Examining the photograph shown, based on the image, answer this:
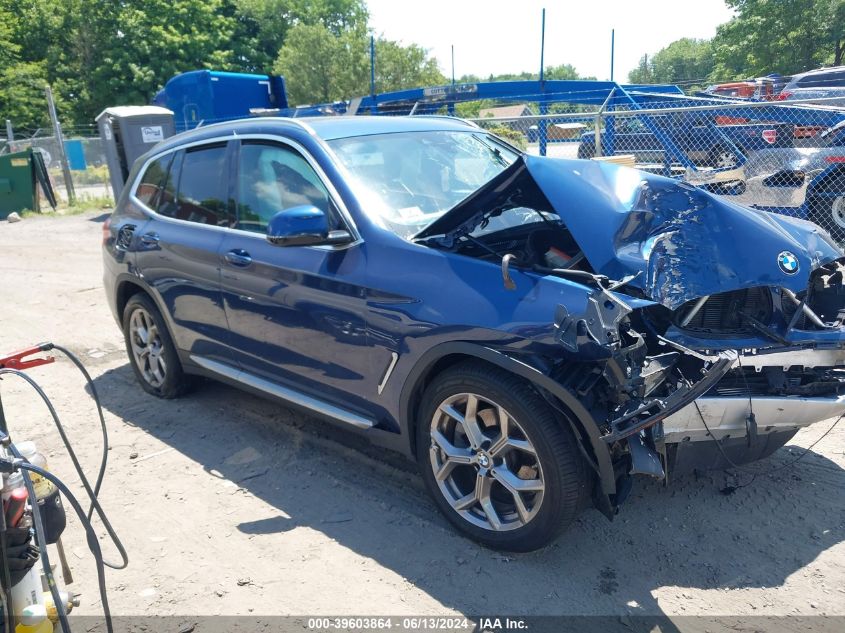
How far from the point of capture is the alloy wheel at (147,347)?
520cm

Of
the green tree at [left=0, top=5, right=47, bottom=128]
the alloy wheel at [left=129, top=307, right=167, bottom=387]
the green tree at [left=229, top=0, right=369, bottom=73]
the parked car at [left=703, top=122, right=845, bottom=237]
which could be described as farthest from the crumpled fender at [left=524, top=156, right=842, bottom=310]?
the green tree at [left=229, top=0, right=369, bottom=73]

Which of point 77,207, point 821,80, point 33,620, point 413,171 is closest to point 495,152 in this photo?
point 413,171

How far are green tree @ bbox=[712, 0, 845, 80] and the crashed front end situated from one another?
3156 cm

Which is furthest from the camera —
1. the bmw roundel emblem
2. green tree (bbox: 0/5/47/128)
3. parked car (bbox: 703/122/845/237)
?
green tree (bbox: 0/5/47/128)

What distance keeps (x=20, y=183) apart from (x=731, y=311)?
1887cm

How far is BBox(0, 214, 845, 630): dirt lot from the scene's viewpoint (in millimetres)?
2951

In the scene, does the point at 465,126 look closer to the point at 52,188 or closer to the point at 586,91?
the point at 586,91

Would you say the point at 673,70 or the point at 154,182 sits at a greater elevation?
the point at 673,70

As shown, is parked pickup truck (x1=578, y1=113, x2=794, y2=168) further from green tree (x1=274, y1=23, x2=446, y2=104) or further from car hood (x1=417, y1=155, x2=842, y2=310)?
green tree (x1=274, y1=23, x2=446, y2=104)

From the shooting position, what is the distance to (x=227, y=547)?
3.43 metres

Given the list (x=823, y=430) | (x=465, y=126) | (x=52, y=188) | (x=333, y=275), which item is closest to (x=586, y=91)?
(x=465, y=126)

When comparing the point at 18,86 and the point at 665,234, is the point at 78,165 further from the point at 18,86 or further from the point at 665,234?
the point at 665,234

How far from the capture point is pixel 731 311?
3254 mm

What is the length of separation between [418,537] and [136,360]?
A: 3.07m
